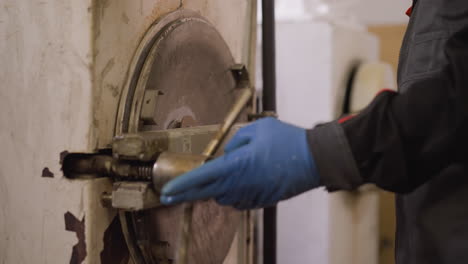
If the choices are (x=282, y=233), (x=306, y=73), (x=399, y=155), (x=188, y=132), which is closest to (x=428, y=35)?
(x=399, y=155)

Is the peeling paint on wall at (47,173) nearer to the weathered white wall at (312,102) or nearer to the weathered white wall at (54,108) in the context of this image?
the weathered white wall at (54,108)

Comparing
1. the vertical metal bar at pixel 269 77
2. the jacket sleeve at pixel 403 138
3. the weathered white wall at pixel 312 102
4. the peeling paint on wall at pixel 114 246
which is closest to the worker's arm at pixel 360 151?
the jacket sleeve at pixel 403 138

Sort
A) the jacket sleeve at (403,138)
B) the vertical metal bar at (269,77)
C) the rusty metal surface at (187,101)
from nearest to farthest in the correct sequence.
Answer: the jacket sleeve at (403,138) → the rusty metal surface at (187,101) → the vertical metal bar at (269,77)

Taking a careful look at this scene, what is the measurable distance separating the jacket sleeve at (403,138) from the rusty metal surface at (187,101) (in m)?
0.24

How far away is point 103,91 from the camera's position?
58 centimetres

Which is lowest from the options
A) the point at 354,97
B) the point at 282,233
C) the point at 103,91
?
the point at 282,233

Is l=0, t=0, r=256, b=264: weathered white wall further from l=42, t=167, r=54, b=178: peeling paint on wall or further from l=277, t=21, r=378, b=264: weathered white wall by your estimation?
l=277, t=21, r=378, b=264: weathered white wall

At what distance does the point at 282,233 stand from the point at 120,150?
121cm

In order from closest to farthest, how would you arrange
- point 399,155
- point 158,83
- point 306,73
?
point 399,155, point 158,83, point 306,73

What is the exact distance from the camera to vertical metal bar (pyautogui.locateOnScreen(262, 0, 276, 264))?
103 cm

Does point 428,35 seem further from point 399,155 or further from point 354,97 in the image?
point 354,97

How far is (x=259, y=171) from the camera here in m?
0.55

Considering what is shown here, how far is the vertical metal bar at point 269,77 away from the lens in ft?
3.37

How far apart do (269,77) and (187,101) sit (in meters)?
0.36
